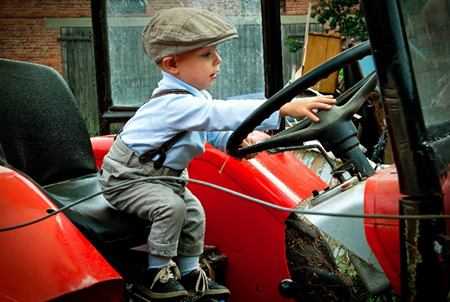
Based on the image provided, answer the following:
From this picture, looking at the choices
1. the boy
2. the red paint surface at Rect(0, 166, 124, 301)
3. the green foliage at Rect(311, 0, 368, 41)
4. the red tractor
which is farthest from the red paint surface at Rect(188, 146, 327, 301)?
the green foliage at Rect(311, 0, 368, 41)

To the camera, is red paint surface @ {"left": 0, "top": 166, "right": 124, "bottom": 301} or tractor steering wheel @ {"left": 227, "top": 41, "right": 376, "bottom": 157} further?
tractor steering wheel @ {"left": 227, "top": 41, "right": 376, "bottom": 157}

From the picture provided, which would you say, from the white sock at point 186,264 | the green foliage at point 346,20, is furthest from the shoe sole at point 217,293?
the green foliage at point 346,20

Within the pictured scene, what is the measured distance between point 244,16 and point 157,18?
0.73 metres

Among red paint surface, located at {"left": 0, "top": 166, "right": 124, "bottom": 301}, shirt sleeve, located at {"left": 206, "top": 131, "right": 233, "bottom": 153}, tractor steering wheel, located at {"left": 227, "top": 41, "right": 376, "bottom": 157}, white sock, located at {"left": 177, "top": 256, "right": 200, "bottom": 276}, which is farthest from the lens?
shirt sleeve, located at {"left": 206, "top": 131, "right": 233, "bottom": 153}

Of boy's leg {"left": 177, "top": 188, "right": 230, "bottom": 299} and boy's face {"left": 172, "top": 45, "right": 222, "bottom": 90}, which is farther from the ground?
boy's face {"left": 172, "top": 45, "right": 222, "bottom": 90}

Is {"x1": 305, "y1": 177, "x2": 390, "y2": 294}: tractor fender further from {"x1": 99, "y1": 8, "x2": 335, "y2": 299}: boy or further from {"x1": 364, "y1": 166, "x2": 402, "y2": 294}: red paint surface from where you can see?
{"x1": 99, "y1": 8, "x2": 335, "y2": 299}: boy

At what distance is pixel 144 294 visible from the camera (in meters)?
1.52

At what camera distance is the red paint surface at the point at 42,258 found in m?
1.18

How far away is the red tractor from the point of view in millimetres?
906

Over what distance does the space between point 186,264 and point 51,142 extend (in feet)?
2.42

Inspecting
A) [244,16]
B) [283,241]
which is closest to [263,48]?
[244,16]

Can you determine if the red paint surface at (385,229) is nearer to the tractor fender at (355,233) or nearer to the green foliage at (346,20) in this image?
the tractor fender at (355,233)

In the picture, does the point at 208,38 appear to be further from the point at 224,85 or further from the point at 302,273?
the point at 302,273

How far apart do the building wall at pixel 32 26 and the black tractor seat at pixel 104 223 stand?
38.2 ft
